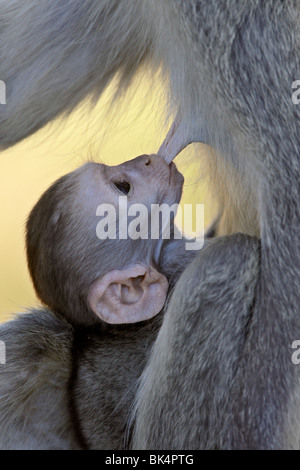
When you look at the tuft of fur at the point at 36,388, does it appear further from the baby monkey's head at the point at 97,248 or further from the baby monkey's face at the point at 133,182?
the baby monkey's face at the point at 133,182

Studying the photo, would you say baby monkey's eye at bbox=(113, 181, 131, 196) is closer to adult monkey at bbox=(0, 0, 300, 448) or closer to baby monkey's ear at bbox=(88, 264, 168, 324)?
baby monkey's ear at bbox=(88, 264, 168, 324)

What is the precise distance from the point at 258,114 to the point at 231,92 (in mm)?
73

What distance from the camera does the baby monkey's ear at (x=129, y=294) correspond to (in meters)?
2.22

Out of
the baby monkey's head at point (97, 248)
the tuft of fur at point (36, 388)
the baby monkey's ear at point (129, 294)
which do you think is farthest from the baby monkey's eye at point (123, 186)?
the tuft of fur at point (36, 388)

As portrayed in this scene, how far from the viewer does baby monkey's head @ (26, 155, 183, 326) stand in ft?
7.38

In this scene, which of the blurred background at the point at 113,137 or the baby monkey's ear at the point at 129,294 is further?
the blurred background at the point at 113,137

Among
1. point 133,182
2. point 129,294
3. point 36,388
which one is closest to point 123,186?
point 133,182

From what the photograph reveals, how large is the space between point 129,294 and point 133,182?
304mm

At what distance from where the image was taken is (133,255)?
2.33 metres

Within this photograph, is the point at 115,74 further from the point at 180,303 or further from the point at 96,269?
the point at 180,303

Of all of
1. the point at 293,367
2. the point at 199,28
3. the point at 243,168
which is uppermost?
the point at 199,28

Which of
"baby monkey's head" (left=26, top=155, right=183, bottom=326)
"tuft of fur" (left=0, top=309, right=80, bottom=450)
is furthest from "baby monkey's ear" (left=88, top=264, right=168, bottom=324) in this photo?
"tuft of fur" (left=0, top=309, right=80, bottom=450)

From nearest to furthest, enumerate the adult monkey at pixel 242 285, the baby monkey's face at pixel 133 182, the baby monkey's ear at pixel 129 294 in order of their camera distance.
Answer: the adult monkey at pixel 242 285 < the baby monkey's ear at pixel 129 294 < the baby monkey's face at pixel 133 182

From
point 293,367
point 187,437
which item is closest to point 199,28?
point 293,367
